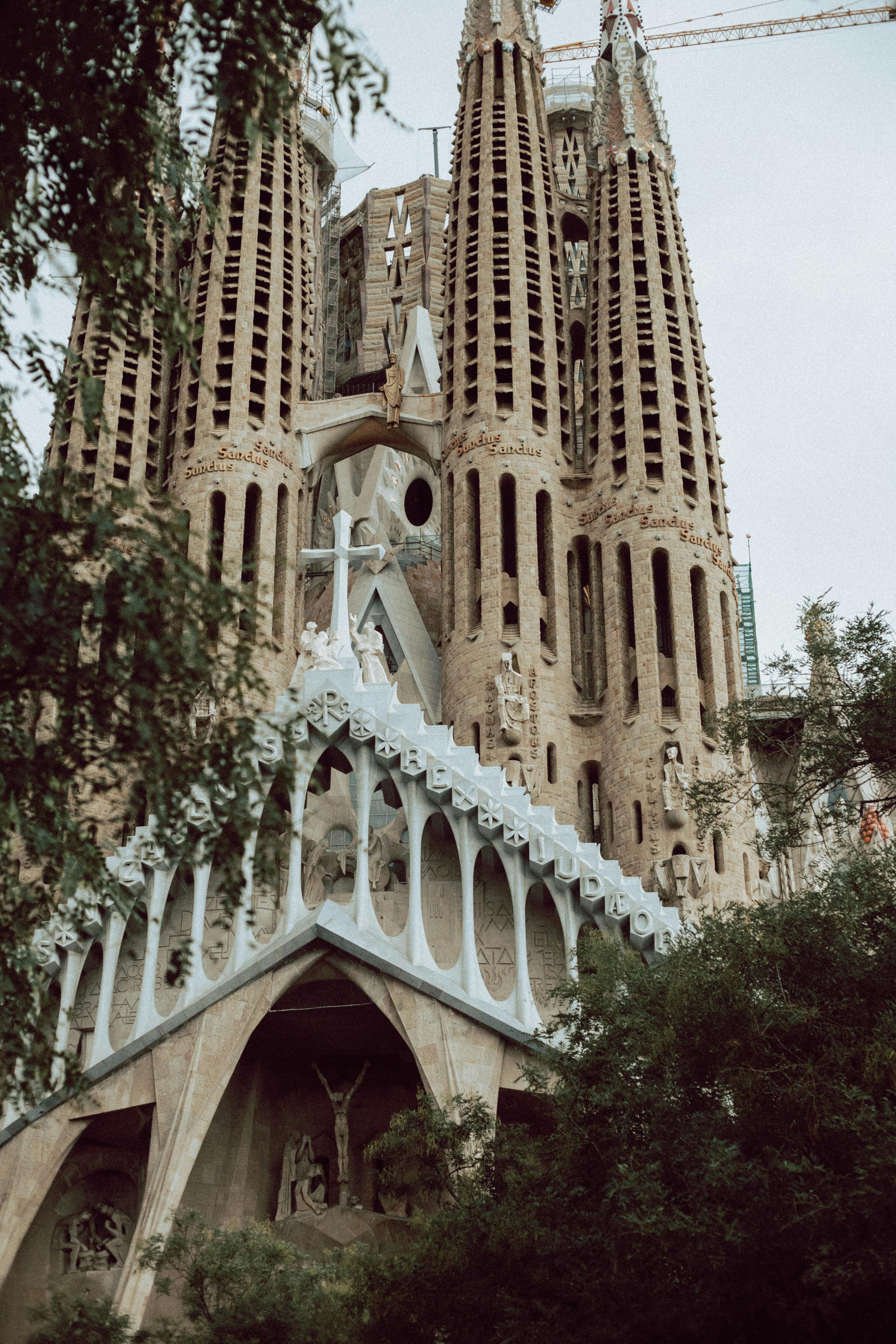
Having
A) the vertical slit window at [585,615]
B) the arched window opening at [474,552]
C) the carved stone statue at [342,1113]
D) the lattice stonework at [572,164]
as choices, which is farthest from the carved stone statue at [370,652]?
the lattice stonework at [572,164]

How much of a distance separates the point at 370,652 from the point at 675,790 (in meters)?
4.73

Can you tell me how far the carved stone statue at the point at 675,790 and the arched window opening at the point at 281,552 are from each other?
6666mm

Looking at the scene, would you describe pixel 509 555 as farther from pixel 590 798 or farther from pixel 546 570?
pixel 590 798

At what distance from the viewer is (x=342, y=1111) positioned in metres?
22.8

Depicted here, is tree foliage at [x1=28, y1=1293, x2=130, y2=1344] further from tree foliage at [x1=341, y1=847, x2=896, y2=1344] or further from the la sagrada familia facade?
tree foliage at [x1=341, y1=847, x2=896, y2=1344]

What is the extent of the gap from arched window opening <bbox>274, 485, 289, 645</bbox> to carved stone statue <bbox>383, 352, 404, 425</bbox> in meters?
2.48

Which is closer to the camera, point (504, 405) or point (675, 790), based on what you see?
point (675, 790)

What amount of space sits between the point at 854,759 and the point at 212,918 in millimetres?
11918

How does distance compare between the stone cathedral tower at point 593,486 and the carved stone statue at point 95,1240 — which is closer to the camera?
the carved stone statue at point 95,1240

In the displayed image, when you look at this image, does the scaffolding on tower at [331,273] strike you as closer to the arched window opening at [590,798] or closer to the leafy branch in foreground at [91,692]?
the arched window opening at [590,798]

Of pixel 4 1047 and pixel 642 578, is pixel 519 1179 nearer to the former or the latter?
pixel 4 1047

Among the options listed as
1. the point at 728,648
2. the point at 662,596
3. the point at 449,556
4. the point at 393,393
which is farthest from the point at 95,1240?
the point at 393,393

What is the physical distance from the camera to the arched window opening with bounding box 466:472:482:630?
2739cm

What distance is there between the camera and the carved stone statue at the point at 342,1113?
885 inches
